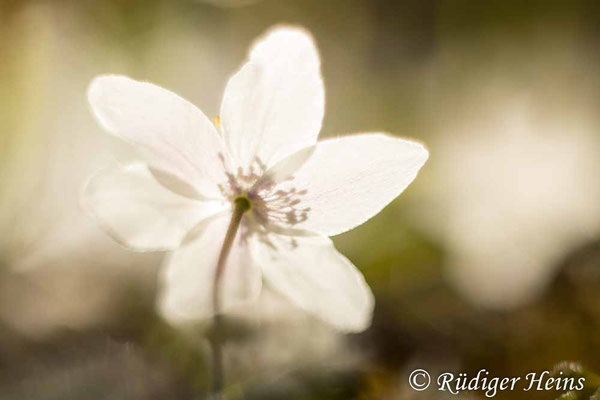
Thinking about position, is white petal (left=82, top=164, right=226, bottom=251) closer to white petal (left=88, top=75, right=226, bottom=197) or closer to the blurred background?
white petal (left=88, top=75, right=226, bottom=197)

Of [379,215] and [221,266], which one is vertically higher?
[221,266]

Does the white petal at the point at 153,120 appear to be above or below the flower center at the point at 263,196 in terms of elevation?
above

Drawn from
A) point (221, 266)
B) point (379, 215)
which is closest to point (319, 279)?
point (221, 266)

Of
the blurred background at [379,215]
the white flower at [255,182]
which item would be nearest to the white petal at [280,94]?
the white flower at [255,182]

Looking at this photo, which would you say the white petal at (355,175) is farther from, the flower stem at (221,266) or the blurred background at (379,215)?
the blurred background at (379,215)

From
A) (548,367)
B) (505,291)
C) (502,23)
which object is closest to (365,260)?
(505,291)

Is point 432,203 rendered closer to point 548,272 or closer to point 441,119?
point 548,272

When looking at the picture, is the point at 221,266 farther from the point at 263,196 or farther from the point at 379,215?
the point at 379,215

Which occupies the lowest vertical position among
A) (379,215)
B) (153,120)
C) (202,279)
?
(379,215)
